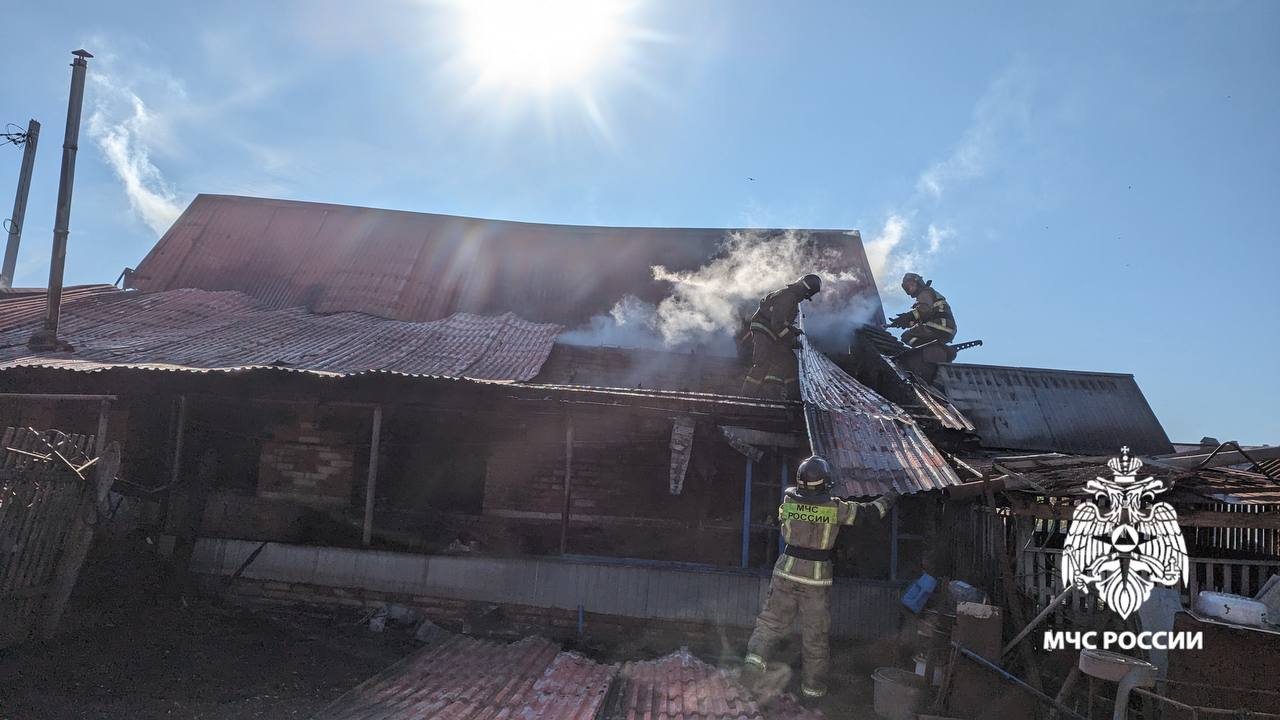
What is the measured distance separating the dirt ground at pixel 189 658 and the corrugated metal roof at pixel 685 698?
1.56 feet

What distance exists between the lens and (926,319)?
38.7 feet

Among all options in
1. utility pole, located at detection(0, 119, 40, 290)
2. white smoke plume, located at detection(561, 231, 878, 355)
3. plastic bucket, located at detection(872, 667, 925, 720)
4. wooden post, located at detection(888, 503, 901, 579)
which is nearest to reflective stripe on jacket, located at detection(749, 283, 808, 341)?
white smoke plume, located at detection(561, 231, 878, 355)

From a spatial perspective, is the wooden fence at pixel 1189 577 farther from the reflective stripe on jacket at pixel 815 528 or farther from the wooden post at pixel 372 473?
the wooden post at pixel 372 473

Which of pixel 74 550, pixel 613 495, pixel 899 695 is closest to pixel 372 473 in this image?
pixel 74 550

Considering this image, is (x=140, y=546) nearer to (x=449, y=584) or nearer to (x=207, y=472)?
(x=207, y=472)

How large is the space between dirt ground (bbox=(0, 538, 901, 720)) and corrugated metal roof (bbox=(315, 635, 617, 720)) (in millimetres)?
298

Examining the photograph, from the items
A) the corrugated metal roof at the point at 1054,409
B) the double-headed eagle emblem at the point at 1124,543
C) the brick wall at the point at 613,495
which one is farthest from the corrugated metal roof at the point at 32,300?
the corrugated metal roof at the point at 1054,409

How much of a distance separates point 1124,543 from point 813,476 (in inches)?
91.8

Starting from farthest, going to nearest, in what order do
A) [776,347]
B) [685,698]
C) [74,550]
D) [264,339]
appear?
1. [264,339]
2. [776,347]
3. [74,550]
4. [685,698]

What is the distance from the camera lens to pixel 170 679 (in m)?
5.50

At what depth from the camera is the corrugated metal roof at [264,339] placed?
778 centimetres

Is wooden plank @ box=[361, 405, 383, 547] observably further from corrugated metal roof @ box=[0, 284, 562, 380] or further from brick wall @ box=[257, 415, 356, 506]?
brick wall @ box=[257, 415, 356, 506]

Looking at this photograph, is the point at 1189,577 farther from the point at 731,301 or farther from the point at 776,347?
the point at 731,301

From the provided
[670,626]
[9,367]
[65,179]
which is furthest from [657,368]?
[65,179]
